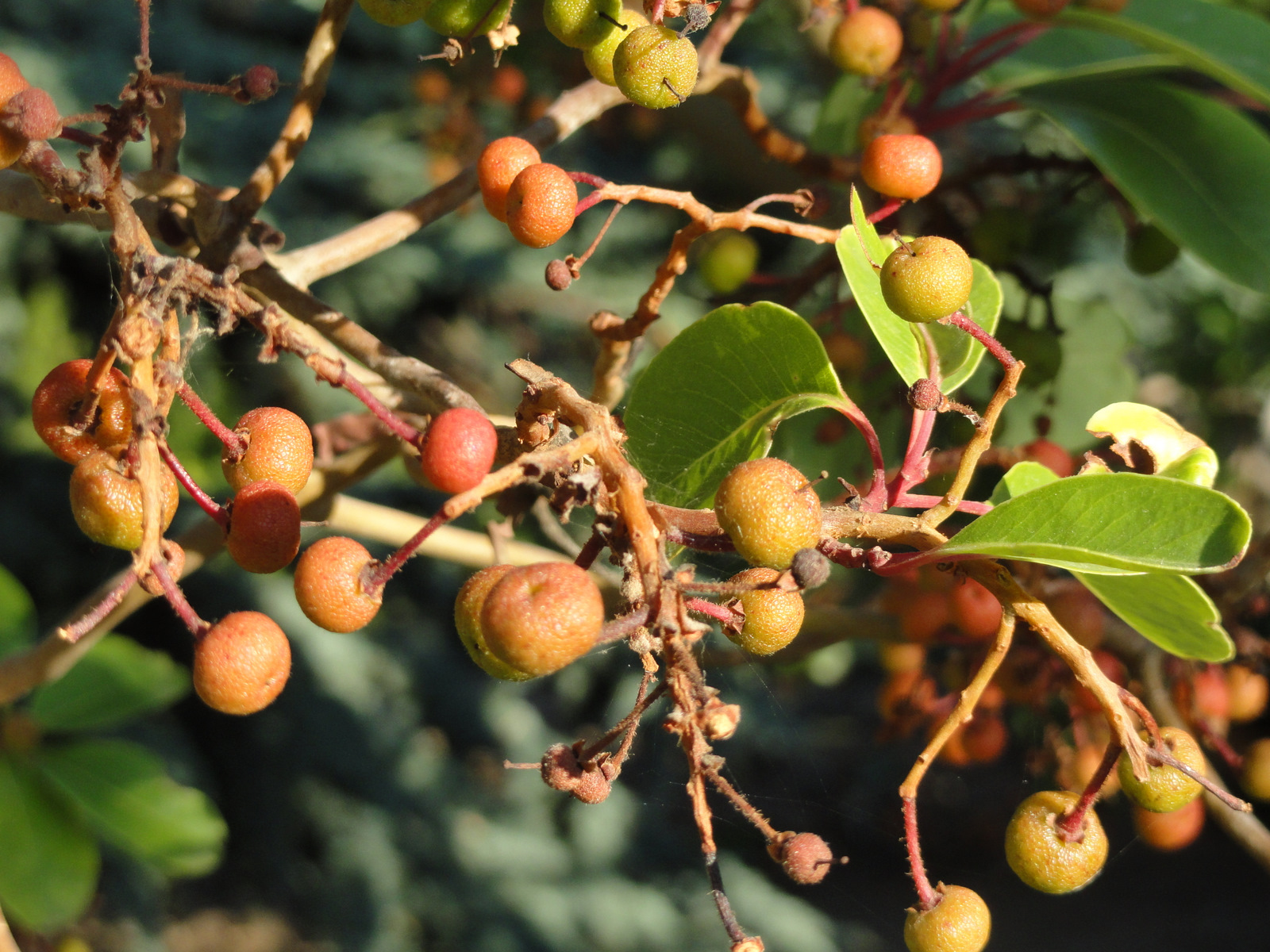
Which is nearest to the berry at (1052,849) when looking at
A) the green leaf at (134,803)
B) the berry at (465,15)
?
the berry at (465,15)

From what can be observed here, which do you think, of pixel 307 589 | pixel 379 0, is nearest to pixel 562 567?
pixel 307 589

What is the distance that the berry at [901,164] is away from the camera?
78cm

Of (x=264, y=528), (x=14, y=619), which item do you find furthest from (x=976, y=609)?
(x=14, y=619)

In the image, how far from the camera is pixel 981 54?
1400 millimetres

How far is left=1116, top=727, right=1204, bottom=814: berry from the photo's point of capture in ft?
2.26

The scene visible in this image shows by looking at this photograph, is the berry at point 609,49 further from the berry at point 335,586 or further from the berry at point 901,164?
the berry at point 335,586

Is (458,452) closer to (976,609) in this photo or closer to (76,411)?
(76,411)

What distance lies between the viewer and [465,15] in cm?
76

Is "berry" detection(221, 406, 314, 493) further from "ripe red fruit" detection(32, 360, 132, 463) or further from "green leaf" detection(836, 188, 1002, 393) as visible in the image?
"green leaf" detection(836, 188, 1002, 393)

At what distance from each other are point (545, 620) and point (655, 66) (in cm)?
37

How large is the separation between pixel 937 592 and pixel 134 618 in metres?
2.39

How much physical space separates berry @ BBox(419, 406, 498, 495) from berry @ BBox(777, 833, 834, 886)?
0.95 feet

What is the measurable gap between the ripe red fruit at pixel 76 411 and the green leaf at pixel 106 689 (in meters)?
1.11

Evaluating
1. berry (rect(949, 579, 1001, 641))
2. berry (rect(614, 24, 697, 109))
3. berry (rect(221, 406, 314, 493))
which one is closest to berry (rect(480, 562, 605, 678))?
berry (rect(221, 406, 314, 493))
